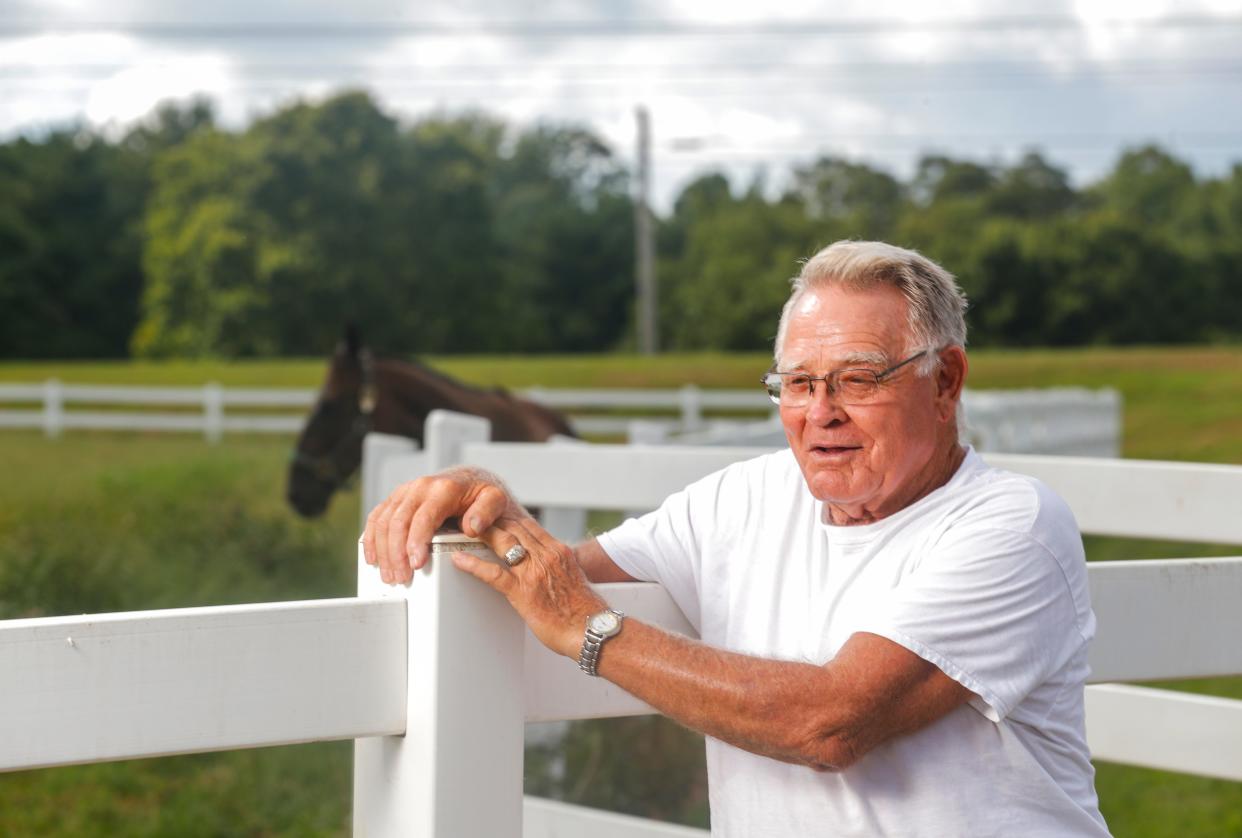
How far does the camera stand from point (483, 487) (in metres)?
1.69

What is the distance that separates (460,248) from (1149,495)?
35.9 meters

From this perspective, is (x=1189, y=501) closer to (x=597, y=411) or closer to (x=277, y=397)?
(x=277, y=397)

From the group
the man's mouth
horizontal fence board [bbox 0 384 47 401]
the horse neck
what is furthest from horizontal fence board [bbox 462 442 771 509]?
horizontal fence board [bbox 0 384 47 401]

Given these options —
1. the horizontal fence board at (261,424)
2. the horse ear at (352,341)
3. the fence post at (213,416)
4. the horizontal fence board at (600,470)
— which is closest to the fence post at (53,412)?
the fence post at (213,416)

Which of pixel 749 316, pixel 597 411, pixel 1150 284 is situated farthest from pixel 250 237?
pixel 1150 284

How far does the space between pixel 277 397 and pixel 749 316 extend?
2427 centimetres

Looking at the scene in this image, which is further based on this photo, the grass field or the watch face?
the grass field

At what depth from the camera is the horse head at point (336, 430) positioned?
6.86 m

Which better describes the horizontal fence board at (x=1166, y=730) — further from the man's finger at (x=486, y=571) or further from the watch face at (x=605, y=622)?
the man's finger at (x=486, y=571)

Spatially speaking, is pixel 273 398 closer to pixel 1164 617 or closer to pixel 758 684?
pixel 1164 617

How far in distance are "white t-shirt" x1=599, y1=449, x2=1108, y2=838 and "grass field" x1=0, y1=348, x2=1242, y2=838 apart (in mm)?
2888

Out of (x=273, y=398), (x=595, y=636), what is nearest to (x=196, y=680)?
(x=595, y=636)

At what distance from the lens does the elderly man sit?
1606mm

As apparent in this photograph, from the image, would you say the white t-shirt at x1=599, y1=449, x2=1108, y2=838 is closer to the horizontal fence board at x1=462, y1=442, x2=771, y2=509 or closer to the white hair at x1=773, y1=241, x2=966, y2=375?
the white hair at x1=773, y1=241, x2=966, y2=375
